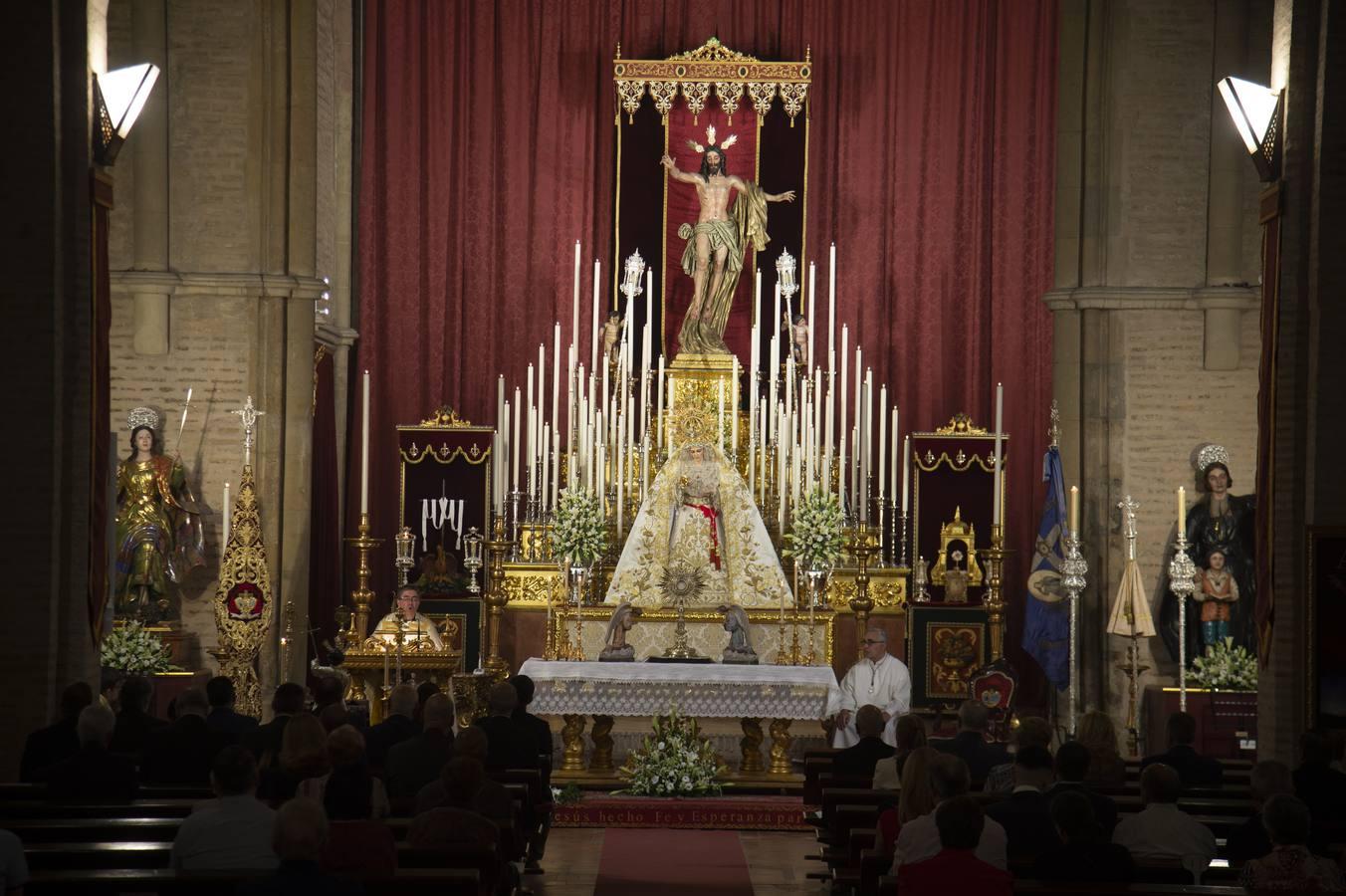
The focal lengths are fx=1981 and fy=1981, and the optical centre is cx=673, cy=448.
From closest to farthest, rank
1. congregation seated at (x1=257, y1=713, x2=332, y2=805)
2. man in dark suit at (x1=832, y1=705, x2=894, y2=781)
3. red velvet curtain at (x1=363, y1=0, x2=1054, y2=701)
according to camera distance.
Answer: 1. congregation seated at (x1=257, y1=713, x2=332, y2=805)
2. man in dark suit at (x1=832, y1=705, x2=894, y2=781)
3. red velvet curtain at (x1=363, y1=0, x2=1054, y2=701)

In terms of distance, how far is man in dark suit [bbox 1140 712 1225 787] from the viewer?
10.2 meters

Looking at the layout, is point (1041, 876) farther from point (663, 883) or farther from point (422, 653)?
point (422, 653)

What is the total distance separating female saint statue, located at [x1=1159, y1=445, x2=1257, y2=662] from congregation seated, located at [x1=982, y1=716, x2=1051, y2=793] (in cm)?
744

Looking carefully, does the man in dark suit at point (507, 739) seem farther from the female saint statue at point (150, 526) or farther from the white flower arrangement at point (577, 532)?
the female saint statue at point (150, 526)

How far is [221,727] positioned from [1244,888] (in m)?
5.42

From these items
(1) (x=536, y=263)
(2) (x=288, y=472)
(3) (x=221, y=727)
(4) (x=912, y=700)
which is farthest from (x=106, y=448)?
(1) (x=536, y=263)

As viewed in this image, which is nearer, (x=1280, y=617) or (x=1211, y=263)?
(x=1280, y=617)

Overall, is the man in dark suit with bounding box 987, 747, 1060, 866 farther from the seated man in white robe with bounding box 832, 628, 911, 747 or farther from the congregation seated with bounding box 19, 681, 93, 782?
the seated man in white robe with bounding box 832, 628, 911, 747

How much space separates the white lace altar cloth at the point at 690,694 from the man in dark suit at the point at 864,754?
3.15 metres

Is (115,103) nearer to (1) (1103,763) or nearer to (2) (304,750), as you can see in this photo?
(2) (304,750)

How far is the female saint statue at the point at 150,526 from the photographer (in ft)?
54.0

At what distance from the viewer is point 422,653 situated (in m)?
15.4

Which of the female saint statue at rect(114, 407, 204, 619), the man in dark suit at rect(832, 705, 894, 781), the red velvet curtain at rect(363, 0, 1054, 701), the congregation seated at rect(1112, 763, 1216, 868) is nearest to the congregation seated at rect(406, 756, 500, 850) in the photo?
the congregation seated at rect(1112, 763, 1216, 868)

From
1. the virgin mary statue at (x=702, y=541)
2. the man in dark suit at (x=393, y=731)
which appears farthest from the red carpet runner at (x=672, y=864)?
the virgin mary statue at (x=702, y=541)
